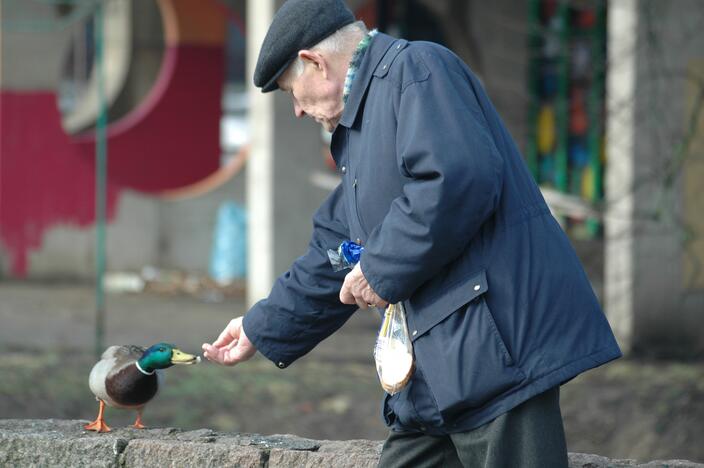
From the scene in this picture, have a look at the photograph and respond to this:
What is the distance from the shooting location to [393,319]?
3258 mm

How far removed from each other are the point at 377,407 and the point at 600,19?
6.37 metres

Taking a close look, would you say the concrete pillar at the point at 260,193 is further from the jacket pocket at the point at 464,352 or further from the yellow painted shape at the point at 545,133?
the jacket pocket at the point at 464,352

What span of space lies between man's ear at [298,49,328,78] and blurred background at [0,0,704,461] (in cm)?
498

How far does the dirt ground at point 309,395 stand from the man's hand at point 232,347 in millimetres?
4206

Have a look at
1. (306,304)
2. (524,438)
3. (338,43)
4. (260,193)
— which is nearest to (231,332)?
(306,304)

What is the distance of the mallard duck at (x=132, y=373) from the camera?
4.04 metres

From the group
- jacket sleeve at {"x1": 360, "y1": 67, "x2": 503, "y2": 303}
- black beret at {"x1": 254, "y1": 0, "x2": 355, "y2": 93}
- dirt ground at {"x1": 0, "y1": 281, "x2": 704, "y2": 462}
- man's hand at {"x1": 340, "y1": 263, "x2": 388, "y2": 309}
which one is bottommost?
dirt ground at {"x1": 0, "y1": 281, "x2": 704, "y2": 462}

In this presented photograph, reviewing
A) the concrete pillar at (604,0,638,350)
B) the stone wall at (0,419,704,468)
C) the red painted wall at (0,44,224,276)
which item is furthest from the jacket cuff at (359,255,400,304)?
the red painted wall at (0,44,224,276)

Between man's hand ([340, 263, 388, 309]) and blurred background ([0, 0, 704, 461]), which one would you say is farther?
blurred background ([0, 0, 704, 461])

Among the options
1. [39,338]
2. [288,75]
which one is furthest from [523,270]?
[39,338]

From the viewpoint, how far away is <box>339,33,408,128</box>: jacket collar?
315 centimetres

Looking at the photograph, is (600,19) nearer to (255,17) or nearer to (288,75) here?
(255,17)

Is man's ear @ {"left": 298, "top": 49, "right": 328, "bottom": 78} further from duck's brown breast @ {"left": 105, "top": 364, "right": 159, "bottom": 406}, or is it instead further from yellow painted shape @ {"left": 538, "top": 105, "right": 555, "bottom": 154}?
yellow painted shape @ {"left": 538, "top": 105, "right": 555, "bottom": 154}

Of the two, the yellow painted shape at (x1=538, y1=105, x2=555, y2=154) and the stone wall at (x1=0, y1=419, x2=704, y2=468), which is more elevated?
the stone wall at (x1=0, y1=419, x2=704, y2=468)
